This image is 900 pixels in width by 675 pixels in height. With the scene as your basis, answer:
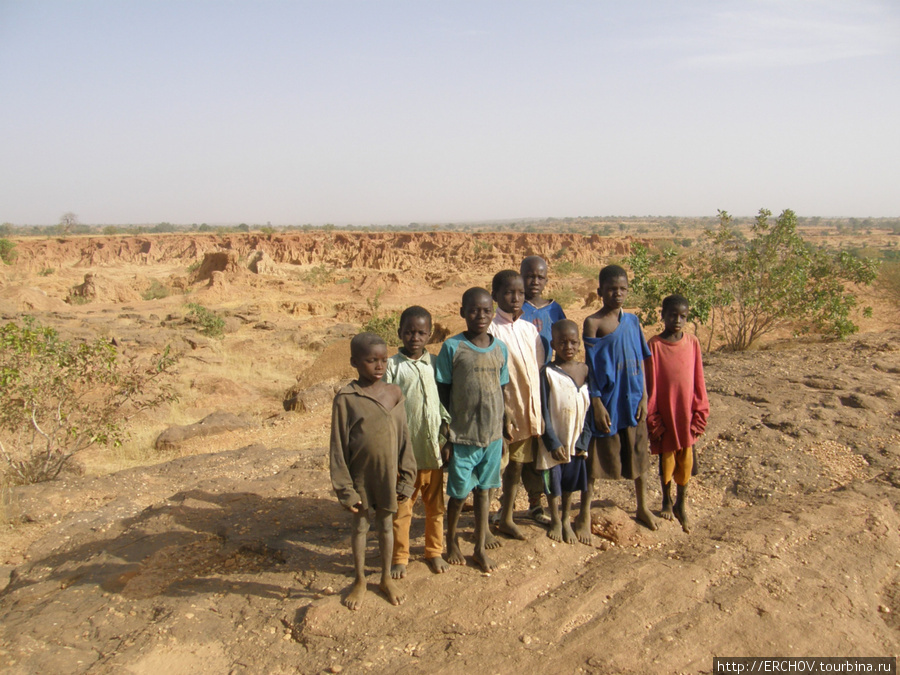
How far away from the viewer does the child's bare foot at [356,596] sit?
8.63 ft

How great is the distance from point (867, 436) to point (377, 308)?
13934 mm

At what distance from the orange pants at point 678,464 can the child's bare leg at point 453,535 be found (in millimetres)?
1326

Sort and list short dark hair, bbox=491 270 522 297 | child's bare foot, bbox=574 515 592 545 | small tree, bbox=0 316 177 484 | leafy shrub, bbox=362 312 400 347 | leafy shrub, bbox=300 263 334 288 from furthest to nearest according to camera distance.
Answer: leafy shrub, bbox=300 263 334 288, leafy shrub, bbox=362 312 400 347, small tree, bbox=0 316 177 484, child's bare foot, bbox=574 515 592 545, short dark hair, bbox=491 270 522 297

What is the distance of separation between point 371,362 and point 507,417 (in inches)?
33.9

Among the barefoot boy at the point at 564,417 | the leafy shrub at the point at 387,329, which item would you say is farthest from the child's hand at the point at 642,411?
the leafy shrub at the point at 387,329

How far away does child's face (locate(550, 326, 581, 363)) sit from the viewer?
3.05 meters

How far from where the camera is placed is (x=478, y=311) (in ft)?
9.28

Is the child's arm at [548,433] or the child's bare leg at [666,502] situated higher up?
the child's arm at [548,433]

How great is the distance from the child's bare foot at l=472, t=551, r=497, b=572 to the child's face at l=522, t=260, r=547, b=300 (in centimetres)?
147

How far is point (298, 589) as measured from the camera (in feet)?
9.52

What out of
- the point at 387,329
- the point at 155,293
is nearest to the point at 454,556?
the point at 387,329

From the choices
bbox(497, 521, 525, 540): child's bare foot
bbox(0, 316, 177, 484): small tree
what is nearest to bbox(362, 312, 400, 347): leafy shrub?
bbox(0, 316, 177, 484): small tree

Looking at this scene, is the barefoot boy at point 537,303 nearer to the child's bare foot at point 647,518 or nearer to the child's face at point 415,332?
the child's face at point 415,332

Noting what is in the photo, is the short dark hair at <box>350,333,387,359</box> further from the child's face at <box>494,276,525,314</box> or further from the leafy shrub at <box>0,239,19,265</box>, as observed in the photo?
the leafy shrub at <box>0,239,19,265</box>
